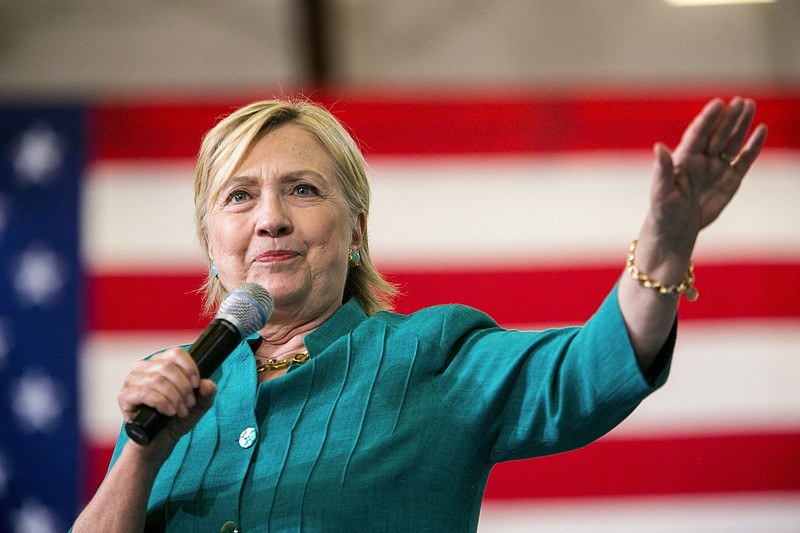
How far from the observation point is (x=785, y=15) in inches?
178

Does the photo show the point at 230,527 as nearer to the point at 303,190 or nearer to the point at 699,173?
the point at 303,190

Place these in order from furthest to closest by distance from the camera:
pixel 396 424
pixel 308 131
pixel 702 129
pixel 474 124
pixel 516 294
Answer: pixel 474 124 → pixel 516 294 → pixel 308 131 → pixel 396 424 → pixel 702 129

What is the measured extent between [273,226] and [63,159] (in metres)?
2.57

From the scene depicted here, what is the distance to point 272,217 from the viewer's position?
137 centimetres

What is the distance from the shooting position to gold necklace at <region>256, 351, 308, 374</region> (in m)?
1.37

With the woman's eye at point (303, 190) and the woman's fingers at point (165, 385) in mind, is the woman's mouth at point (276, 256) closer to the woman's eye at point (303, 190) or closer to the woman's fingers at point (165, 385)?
the woman's eye at point (303, 190)

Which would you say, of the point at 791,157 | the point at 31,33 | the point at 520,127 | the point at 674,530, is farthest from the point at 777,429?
the point at 31,33

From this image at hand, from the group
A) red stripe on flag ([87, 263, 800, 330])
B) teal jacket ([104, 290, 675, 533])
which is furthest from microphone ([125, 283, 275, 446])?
red stripe on flag ([87, 263, 800, 330])

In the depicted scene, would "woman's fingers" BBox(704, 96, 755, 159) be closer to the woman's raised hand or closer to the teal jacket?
the woman's raised hand

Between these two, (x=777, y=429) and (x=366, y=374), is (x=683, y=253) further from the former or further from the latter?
(x=777, y=429)

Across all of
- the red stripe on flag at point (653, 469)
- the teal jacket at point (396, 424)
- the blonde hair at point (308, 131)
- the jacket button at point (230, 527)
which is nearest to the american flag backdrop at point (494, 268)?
the red stripe on flag at point (653, 469)

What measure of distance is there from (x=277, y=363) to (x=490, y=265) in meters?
2.27

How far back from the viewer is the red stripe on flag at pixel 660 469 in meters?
3.45

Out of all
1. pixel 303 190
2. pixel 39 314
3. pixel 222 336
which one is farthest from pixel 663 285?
pixel 39 314
